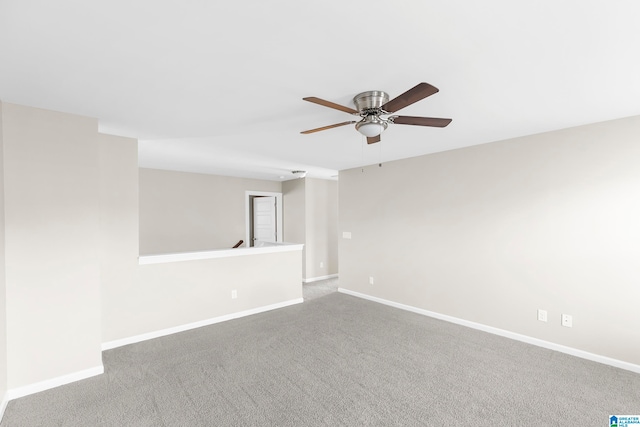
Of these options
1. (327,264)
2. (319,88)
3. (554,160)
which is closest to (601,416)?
(554,160)

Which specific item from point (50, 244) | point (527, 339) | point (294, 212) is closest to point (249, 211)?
point (294, 212)

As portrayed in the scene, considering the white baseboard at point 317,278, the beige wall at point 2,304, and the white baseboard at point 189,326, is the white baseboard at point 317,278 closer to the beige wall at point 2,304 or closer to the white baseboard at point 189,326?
the white baseboard at point 189,326

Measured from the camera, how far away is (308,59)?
1.67m

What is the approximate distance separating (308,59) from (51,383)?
10.8 ft

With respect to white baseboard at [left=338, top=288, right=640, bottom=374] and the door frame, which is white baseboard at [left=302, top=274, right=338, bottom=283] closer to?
the door frame

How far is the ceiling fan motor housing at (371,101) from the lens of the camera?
2.05m

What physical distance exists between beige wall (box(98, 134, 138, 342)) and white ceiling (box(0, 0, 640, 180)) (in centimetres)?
42

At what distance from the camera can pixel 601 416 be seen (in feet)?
6.78

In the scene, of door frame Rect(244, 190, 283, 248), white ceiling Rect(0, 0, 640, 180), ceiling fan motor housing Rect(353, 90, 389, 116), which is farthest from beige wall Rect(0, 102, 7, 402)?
door frame Rect(244, 190, 283, 248)

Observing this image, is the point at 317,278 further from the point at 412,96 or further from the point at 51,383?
the point at 412,96

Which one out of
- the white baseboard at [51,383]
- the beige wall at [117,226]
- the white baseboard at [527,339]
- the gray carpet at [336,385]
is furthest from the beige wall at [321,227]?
the white baseboard at [51,383]

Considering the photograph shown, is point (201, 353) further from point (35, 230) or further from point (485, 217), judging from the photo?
point (485, 217)

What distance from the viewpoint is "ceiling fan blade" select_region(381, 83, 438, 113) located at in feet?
5.17

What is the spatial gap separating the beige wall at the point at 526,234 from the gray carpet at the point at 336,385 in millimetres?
405
